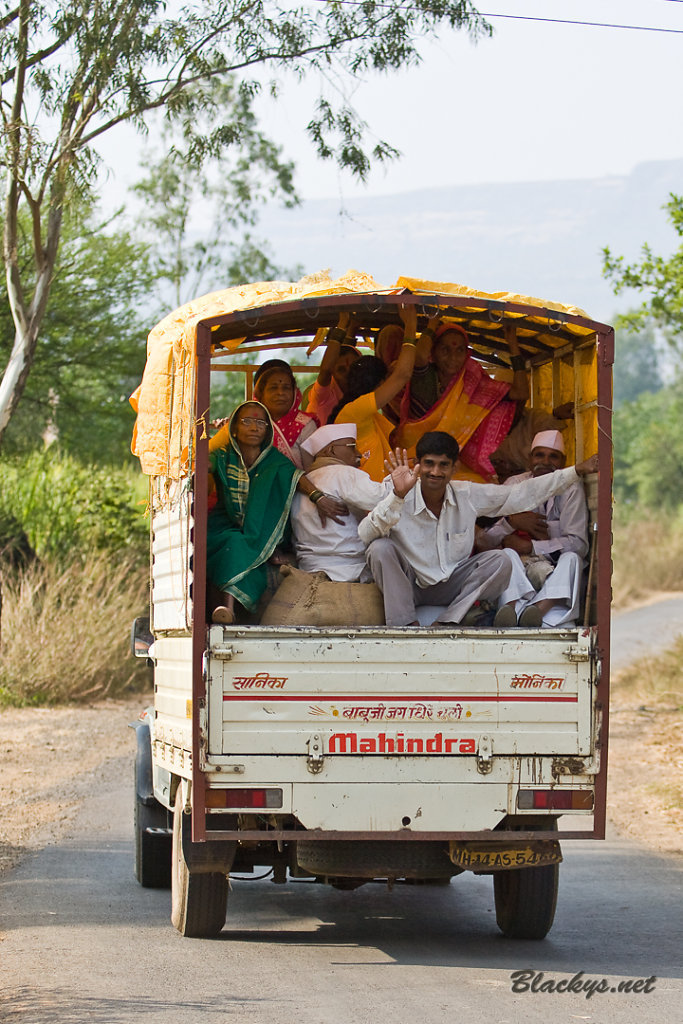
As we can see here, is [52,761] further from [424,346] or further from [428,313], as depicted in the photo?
[428,313]

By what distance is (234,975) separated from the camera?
19.1 ft

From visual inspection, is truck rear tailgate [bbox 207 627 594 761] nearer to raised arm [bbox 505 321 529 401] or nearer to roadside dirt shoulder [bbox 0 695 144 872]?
raised arm [bbox 505 321 529 401]

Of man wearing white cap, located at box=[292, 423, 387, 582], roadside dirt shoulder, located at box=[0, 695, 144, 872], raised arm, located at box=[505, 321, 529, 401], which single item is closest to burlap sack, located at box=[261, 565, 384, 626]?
man wearing white cap, located at box=[292, 423, 387, 582]

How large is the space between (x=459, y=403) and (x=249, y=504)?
1825 millimetres

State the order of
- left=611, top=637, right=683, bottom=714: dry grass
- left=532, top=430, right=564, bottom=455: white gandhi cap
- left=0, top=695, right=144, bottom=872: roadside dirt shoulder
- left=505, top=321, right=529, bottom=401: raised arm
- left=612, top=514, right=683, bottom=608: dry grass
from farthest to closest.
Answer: left=612, top=514, right=683, bottom=608: dry grass
left=611, top=637, right=683, bottom=714: dry grass
left=0, top=695, right=144, bottom=872: roadside dirt shoulder
left=505, top=321, right=529, bottom=401: raised arm
left=532, top=430, right=564, bottom=455: white gandhi cap

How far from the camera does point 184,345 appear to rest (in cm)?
636

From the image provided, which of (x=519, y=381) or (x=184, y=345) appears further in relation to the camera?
(x=519, y=381)

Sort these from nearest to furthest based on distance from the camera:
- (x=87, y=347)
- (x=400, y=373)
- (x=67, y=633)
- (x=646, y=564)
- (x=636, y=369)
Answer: (x=400, y=373) < (x=67, y=633) < (x=87, y=347) < (x=646, y=564) < (x=636, y=369)

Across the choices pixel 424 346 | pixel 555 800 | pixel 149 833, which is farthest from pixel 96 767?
pixel 555 800

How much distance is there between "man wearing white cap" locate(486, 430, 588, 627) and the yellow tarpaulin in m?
0.91

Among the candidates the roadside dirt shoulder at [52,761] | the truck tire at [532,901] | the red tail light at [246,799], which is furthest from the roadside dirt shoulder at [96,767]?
the red tail light at [246,799]

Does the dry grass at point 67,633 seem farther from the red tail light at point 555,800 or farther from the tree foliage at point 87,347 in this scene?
the red tail light at point 555,800

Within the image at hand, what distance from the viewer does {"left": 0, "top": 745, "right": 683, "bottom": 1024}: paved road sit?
528cm

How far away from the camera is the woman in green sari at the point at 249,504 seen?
20.9 feet
